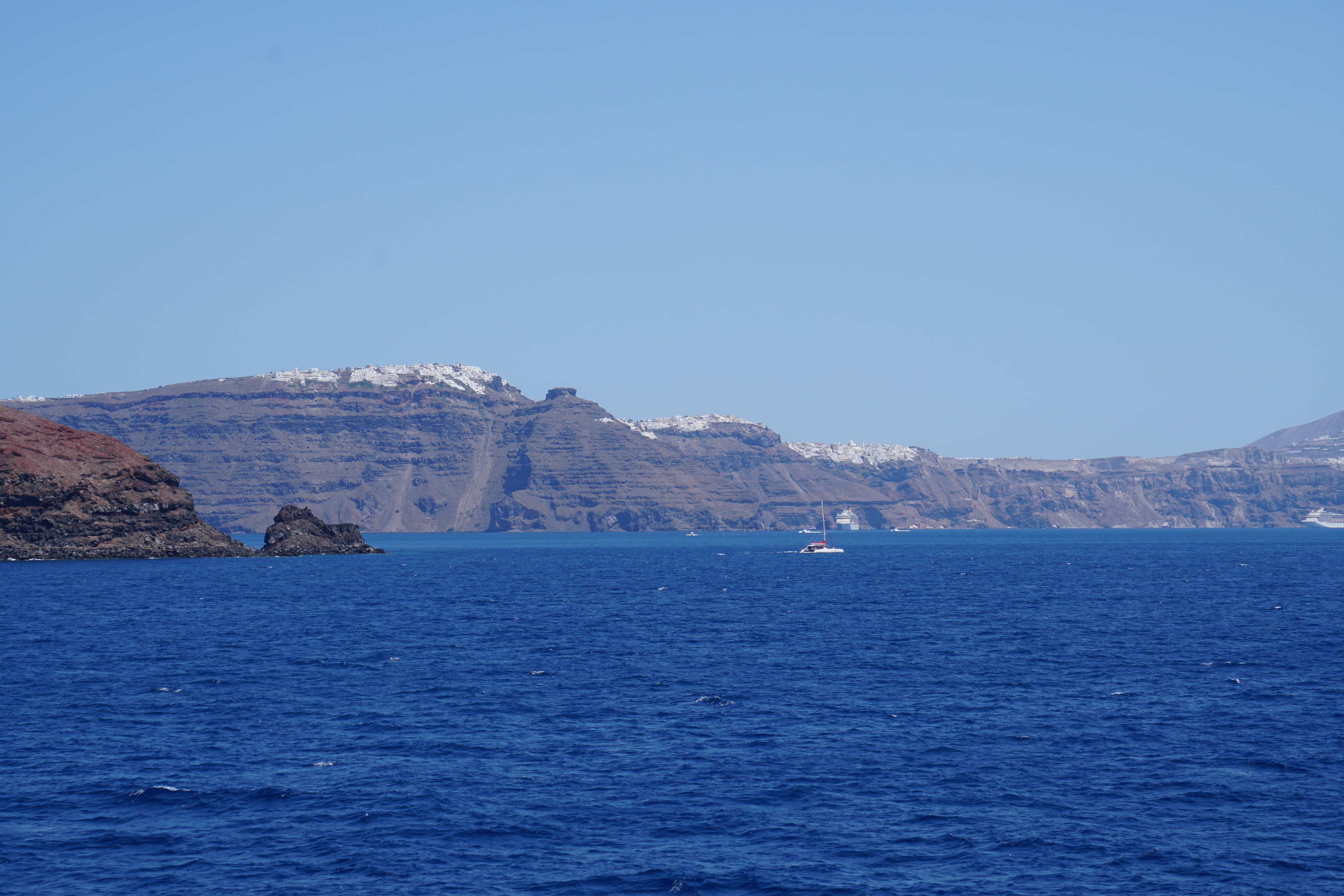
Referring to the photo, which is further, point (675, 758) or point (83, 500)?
point (83, 500)

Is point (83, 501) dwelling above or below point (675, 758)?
above

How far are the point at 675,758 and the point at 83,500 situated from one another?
148455mm

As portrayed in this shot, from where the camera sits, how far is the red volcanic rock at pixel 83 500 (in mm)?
157125

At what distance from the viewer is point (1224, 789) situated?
120ft

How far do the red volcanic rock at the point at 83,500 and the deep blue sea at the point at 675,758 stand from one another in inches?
3271

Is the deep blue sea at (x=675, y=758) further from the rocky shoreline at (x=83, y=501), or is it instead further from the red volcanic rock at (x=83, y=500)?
the rocky shoreline at (x=83, y=501)

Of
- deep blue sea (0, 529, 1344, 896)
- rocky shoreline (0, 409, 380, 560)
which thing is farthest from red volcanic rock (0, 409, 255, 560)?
deep blue sea (0, 529, 1344, 896)

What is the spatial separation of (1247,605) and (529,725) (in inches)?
3068

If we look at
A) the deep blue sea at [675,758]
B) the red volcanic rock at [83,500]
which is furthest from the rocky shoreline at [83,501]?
the deep blue sea at [675,758]

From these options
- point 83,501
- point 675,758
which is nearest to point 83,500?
point 83,501

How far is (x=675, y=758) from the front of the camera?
41.2 m

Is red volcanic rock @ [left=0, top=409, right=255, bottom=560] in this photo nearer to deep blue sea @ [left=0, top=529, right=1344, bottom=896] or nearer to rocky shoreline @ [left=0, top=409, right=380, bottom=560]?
rocky shoreline @ [left=0, top=409, right=380, bottom=560]

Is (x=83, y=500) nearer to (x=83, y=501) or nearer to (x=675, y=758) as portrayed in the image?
(x=83, y=501)

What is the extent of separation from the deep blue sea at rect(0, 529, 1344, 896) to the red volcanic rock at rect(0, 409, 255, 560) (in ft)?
273
